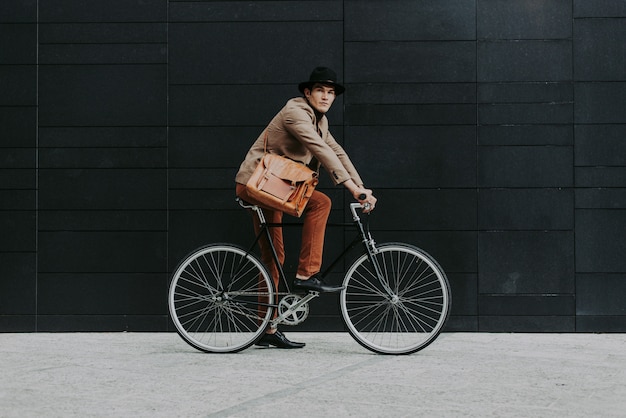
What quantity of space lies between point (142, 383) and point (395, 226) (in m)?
2.94

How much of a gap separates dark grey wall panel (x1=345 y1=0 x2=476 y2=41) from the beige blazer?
1209 millimetres

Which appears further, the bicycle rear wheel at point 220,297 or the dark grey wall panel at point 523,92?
the dark grey wall panel at point 523,92

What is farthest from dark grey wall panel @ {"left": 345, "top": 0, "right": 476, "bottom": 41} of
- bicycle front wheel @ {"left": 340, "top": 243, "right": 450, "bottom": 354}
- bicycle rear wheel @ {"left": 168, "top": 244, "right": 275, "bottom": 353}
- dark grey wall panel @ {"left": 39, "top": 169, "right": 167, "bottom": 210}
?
bicycle rear wheel @ {"left": 168, "top": 244, "right": 275, "bottom": 353}

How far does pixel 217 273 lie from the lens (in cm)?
686

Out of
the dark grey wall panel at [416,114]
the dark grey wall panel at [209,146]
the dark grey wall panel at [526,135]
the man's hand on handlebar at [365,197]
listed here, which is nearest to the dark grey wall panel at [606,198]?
the dark grey wall panel at [526,135]

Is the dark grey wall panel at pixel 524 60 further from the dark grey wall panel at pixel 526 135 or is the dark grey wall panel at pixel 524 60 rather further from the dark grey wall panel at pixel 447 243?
the dark grey wall panel at pixel 447 243

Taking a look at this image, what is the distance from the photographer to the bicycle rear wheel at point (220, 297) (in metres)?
6.55

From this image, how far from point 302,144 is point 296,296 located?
3.84 feet

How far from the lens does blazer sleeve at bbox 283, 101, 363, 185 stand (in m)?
6.27

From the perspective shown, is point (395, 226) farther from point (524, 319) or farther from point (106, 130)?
point (106, 130)

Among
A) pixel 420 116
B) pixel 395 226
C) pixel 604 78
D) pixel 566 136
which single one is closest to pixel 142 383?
pixel 395 226

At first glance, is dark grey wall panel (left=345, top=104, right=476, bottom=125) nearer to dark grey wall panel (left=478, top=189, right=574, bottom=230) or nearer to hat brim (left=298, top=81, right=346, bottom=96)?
dark grey wall panel (left=478, top=189, right=574, bottom=230)

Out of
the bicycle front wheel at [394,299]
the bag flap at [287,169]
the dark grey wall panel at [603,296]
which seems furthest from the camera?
the dark grey wall panel at [603,296]

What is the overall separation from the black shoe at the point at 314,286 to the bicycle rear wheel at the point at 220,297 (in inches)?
8.8
